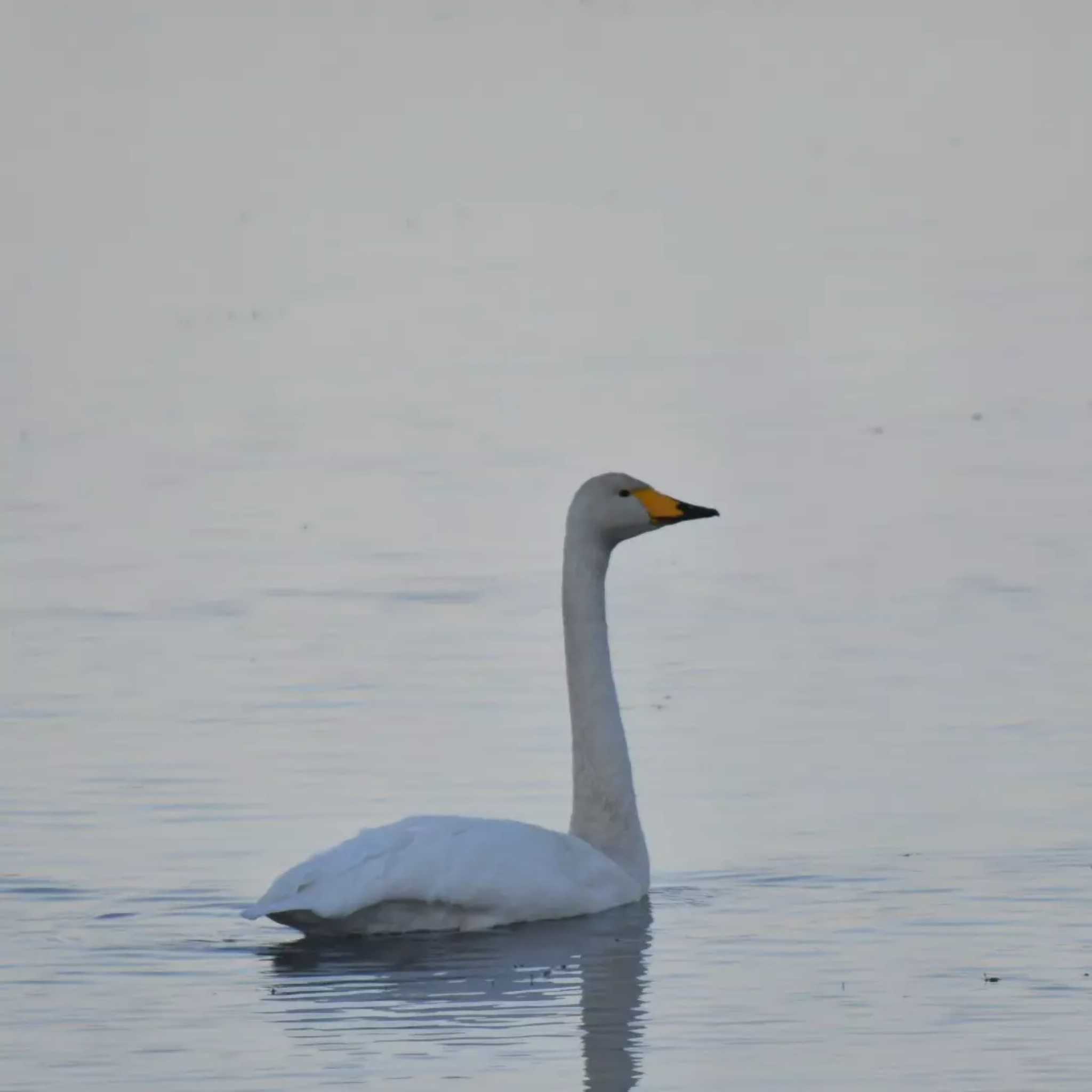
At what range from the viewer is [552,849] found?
10539 millimetres

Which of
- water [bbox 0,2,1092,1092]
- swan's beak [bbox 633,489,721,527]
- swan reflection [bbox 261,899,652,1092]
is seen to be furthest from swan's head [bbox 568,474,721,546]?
swan reflection [bbox 261,899,652,1092]

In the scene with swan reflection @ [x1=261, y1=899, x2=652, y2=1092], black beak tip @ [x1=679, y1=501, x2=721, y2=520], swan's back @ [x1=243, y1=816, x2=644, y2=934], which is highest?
black beak tip @ [x1=679, y1=501, x2=721, y2=520]

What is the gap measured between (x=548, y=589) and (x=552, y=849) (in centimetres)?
551

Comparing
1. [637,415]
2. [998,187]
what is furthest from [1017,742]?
[998,187]

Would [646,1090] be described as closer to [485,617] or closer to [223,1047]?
[223,1047]

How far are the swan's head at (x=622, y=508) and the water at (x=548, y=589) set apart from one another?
111 cm

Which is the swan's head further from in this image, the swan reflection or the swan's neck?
the swan reflection

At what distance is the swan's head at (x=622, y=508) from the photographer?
1144cm

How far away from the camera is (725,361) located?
23281 millimetres

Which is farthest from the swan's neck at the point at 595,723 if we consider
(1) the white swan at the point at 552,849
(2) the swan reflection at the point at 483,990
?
(2) the swan reflection at the point at 483,990

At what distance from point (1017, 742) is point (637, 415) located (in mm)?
7884

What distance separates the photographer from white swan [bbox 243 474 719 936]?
9.99 metres

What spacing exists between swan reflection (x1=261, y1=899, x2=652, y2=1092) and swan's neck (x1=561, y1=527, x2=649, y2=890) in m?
0.39

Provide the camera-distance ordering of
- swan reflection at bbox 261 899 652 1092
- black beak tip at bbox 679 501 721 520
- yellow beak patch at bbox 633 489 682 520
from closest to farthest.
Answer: swan reflection at bbox 261 899 652 1092 < black beak tip at bbox 679 501 721 520 < yellow beak patch at bbox 633 489 682 520
